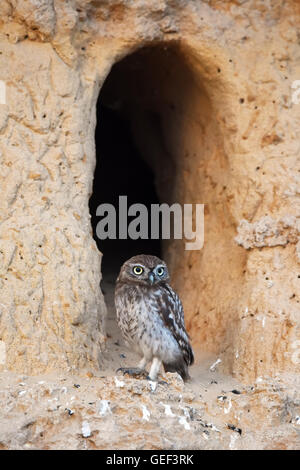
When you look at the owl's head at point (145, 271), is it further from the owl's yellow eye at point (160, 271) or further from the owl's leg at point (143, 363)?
the owl's leg at point (143, 363)

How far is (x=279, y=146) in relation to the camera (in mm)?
7676

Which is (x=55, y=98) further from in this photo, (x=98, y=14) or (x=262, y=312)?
(x=262, y=312)

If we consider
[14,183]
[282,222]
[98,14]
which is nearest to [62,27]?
[98,14]

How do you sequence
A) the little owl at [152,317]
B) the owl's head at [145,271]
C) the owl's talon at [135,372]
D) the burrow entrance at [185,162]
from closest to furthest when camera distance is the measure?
the owl's talon at [135,372]
the little owl at [152,317]
the owl's head at [145,271]
the burrow entrance at [185,162]

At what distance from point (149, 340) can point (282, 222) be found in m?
1.75

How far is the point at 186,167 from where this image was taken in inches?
344

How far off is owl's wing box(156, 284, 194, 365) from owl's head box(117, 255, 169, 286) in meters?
0.13

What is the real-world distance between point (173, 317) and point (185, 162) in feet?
8.04

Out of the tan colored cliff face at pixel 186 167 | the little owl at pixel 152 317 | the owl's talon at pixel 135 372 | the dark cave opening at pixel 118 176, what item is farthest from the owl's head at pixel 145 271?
the dark cave opening at pixel 118 176

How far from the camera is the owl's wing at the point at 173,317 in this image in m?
6.80

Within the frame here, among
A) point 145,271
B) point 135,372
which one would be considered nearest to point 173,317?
point 145,271

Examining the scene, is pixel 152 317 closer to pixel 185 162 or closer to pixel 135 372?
pixel 135 372

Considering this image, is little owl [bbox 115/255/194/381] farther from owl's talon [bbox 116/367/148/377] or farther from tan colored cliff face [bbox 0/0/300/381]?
tan colored cliff face [bbox 0/0/300/381]

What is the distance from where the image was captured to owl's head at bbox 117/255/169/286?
22.5 feet
